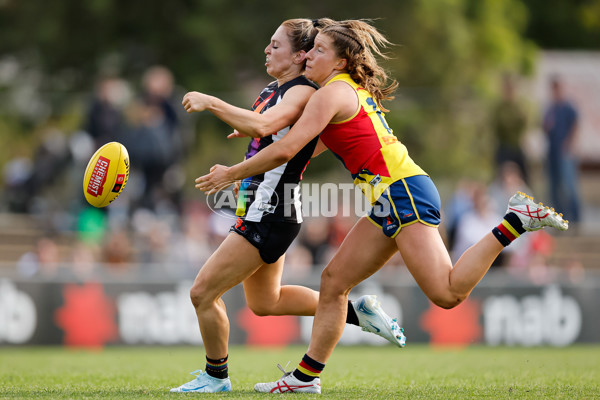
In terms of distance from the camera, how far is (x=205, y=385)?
19.4 ft

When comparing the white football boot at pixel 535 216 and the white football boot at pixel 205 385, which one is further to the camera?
the white football boot at pixel 205 385

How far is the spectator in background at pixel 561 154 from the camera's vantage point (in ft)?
49.0

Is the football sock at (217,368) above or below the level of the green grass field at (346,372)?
above

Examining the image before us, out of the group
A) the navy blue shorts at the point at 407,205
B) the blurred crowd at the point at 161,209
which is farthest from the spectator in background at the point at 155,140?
the navy blue shorts at the point at 407,205

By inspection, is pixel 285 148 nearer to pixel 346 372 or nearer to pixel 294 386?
pixel 294 386

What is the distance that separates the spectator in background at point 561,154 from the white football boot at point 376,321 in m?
9.83

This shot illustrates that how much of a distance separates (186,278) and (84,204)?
9.57 ft

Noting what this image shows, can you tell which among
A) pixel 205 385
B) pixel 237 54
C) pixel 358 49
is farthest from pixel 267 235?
pixel 237 54

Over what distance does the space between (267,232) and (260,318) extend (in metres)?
6.75

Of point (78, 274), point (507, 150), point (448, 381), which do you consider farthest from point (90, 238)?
point (448, 381)

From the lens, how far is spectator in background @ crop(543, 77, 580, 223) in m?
14.9

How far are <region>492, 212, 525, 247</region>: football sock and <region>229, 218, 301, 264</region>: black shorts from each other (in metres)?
1.40

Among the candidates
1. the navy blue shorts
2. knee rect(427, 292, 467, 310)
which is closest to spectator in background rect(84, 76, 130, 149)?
the navy blue shorts

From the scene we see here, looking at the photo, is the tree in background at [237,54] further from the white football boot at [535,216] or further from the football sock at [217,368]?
the white football boot at [535,216]
